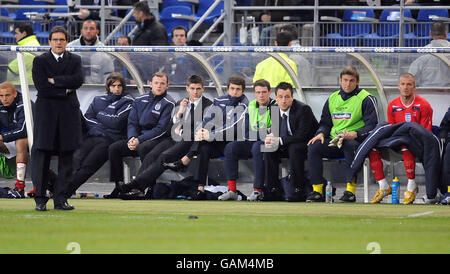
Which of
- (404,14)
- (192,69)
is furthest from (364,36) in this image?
(192,69)

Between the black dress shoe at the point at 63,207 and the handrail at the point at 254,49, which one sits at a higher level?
the handrail at the point at 254,49

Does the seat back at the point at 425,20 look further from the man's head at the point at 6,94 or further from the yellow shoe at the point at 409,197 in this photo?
the man's head at the point at 6,94

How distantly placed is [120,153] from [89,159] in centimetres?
46

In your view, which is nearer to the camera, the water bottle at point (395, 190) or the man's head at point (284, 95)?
the water bottle at point (395, 190)

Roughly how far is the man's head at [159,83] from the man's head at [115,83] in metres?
0.56

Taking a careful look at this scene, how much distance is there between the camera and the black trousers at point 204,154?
584 inches

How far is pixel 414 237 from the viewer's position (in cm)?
926

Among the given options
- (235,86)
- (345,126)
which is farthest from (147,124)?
(345,126)

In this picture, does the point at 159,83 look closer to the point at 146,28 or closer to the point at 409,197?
the point at 146,28

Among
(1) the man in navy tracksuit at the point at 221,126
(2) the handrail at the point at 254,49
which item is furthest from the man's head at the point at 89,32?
(1) the man in navy tracksuit at the point at 221,126

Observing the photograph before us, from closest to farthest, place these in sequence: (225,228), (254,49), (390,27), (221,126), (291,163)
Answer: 1. (225,228)
2. (291,163)
3. (254,49)
4. (221,126)
5. (390,27)

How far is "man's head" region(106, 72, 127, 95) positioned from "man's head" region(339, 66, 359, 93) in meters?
3.35

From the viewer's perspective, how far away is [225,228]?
10031mm
